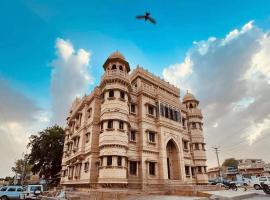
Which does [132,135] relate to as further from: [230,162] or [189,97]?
[230,162]

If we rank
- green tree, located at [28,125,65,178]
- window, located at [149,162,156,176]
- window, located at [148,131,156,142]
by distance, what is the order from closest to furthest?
1. window, located at [149,162,156,176]
2. window, located at [148,131,156,142]
3. green tree, located at [28,125,65,178]

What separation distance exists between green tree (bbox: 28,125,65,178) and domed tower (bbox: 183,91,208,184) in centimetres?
2640

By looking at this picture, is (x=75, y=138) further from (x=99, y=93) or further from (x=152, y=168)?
(x=152, y=168)

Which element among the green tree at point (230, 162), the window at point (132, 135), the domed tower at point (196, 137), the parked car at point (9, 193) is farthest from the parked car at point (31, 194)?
the green tree at point (230, 162)

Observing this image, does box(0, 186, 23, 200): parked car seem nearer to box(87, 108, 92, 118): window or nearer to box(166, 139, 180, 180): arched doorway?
box(87, 108, 92, 118): window

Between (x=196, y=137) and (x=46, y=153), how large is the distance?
95.6 ft

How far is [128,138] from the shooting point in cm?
2283

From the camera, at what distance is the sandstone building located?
68.7ft

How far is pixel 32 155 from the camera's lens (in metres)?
40.8

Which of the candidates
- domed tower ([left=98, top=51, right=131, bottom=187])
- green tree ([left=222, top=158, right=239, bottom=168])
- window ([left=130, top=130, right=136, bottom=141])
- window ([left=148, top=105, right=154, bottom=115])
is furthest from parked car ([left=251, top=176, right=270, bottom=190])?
green tree ([left=222, top=158, right=239, bottom=168])

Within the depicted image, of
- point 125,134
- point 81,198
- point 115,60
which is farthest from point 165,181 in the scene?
point 115,60

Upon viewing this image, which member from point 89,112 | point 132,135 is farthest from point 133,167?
point 89,112

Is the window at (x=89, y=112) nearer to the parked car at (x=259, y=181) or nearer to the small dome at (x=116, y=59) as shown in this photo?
the small dome at (x=116, y=59)

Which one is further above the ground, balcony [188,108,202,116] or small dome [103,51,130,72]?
small dome [103,51,130,72]
